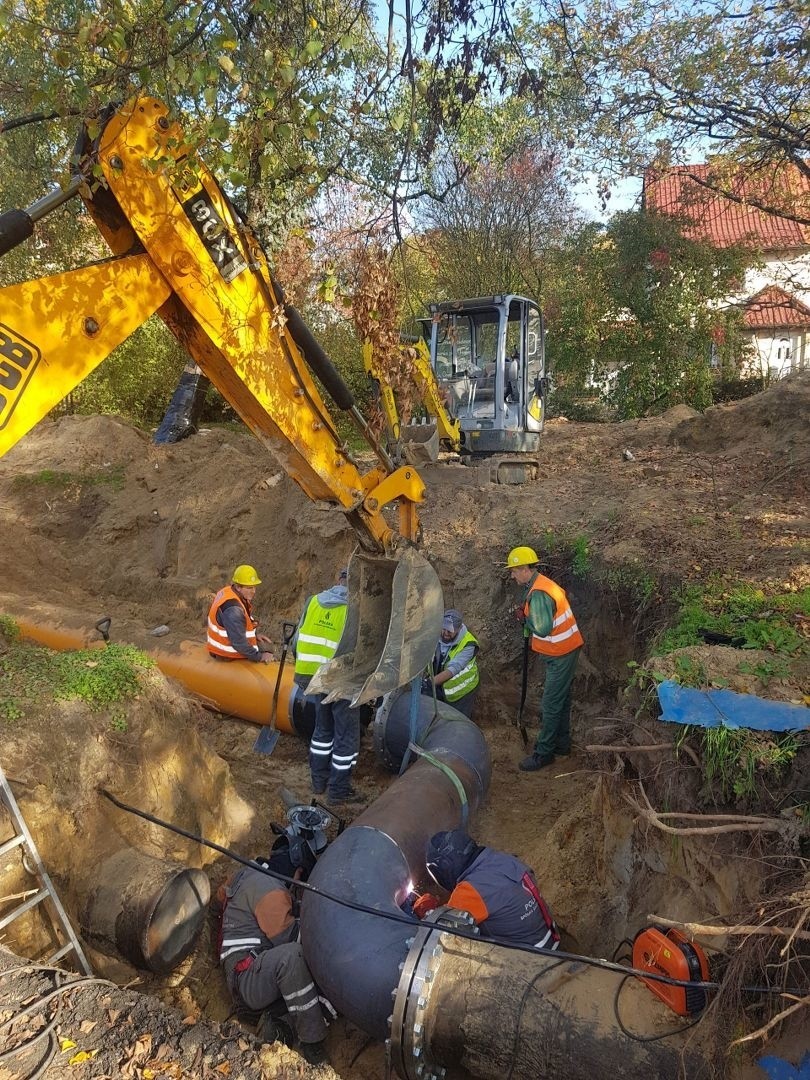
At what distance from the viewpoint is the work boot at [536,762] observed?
6879mm

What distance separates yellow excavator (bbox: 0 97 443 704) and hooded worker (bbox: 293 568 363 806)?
54 cm

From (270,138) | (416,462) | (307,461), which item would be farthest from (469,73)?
(416,462)

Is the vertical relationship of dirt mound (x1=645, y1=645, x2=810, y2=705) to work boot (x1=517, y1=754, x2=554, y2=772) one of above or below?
above

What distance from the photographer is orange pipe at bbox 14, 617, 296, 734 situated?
23.8 ft

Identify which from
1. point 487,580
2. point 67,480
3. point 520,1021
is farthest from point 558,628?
point 67,480

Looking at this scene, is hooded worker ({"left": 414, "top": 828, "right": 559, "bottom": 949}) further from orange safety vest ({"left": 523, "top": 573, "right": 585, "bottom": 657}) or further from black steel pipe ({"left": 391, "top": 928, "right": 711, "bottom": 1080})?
orange safety vest ({"left": 523, "top": 573, "right": 585, "bottom": 657})

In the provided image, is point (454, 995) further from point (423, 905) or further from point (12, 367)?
point (12, 367)

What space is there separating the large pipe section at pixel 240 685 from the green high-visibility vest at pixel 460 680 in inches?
52.2

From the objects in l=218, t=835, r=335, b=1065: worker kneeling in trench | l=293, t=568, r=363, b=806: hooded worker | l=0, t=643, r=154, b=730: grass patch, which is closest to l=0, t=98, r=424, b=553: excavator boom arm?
l=293, t=568, r=363, b=806: hooded worker

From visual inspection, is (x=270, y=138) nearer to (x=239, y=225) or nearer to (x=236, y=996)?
(x=239, y=225)

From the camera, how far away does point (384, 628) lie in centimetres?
577

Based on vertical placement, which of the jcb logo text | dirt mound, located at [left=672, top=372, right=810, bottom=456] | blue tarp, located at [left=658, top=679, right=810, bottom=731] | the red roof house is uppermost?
the red roof house

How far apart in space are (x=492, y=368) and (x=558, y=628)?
566 centimetres

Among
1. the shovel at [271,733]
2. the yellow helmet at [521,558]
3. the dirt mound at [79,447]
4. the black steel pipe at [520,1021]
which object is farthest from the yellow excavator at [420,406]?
the dirt mound at [79,447]
